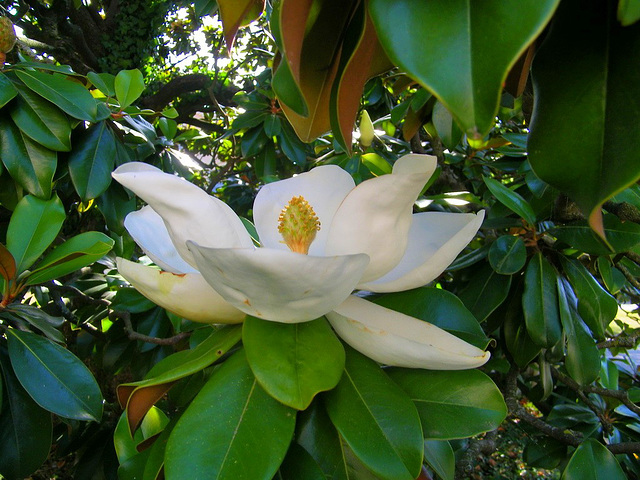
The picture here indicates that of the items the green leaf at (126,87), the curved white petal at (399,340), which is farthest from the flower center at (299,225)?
the green leaf at (126,87)

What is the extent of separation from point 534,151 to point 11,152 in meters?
1.09

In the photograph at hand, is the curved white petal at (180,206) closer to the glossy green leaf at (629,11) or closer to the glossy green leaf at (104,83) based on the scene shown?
the glossy green leaf at (629,11)

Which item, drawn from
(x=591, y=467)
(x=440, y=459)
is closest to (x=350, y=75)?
(x=440, y=459)

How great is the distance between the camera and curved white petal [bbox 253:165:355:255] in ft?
2.06

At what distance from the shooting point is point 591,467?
802 millimetres

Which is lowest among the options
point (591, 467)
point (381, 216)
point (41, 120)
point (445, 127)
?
point (591, 467)

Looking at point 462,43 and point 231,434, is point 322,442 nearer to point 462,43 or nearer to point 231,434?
point 231,434

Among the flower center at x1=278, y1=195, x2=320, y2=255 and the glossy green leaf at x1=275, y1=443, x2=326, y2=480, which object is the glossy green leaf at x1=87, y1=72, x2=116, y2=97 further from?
the glossy green leaf at x1=275, y1=443, x2=326, y2=480

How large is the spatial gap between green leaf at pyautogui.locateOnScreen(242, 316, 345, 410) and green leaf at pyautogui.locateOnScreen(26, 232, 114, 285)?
0.51 meters

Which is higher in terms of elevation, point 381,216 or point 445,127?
point 381,216

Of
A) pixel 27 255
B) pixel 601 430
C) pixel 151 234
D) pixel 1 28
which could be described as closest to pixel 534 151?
pixel 151 234

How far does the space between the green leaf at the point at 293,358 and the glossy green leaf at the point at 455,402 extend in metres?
0.11

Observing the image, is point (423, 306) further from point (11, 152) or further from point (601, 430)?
point (601, 430)

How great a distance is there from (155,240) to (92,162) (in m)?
0.69
